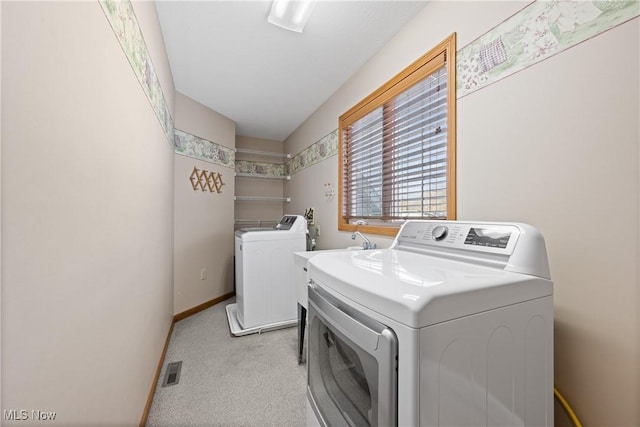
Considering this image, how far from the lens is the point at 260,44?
1.91 meters

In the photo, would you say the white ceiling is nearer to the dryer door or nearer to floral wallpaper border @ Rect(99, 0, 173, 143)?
floral wallpaper border @ Rect(99, 0, 173, 143)

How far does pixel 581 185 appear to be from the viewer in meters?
0.90

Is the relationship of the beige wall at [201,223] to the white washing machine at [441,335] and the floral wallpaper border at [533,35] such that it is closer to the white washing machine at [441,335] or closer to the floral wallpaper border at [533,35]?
the white washing machine at [441,335]

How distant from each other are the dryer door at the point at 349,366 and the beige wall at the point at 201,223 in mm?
2220

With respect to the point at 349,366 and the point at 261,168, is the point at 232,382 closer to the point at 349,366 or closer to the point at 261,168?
the point at 349,366

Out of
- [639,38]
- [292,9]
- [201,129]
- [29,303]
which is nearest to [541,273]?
[639,38]

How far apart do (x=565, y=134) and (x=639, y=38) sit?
0.31 m

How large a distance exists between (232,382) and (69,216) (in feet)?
4.96

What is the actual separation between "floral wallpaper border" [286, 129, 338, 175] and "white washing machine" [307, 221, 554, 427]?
1.87 metres

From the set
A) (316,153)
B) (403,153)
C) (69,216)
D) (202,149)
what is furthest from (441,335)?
(202,149)

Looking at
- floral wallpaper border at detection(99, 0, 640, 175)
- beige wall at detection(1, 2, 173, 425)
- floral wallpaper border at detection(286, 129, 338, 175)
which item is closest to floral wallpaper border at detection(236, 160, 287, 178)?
floral wallpaper border at detection(286, 129, 338, 175)

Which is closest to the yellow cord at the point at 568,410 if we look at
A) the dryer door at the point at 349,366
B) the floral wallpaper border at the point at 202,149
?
the dryer door at the point at 349,366

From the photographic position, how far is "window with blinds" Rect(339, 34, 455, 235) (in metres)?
1.45

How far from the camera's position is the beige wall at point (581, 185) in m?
0.81
